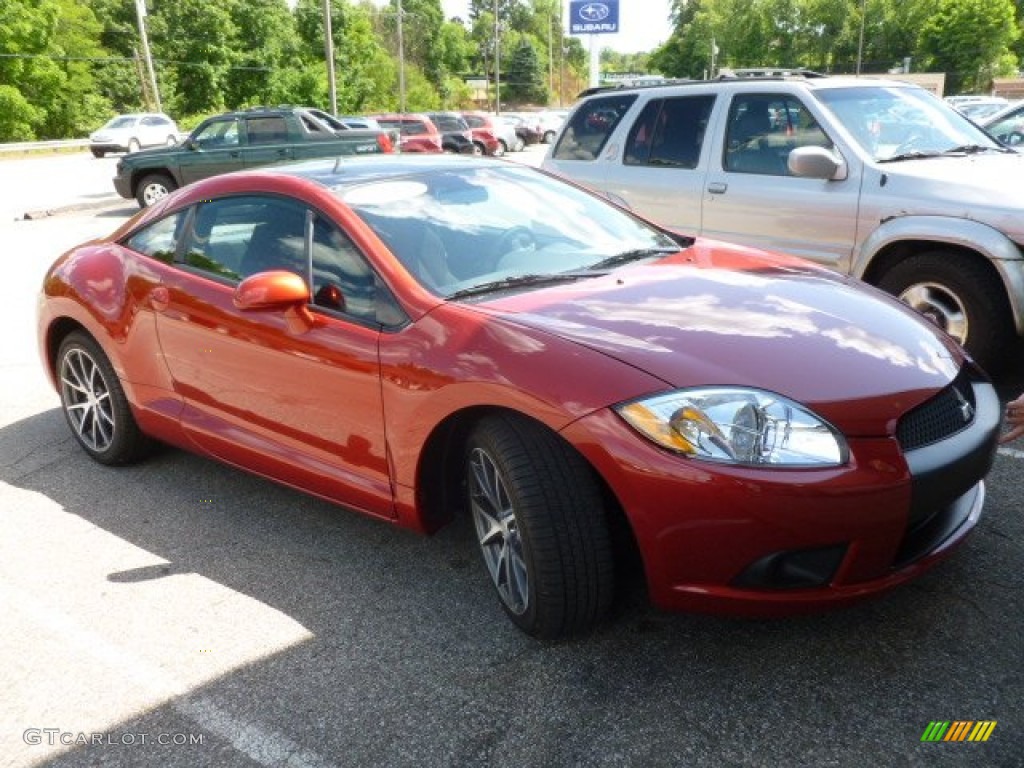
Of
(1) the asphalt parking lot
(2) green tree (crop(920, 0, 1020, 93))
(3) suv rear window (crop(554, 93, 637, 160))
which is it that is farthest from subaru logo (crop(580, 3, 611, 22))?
(2) green tree (crop(920, 0, 1020, 93))

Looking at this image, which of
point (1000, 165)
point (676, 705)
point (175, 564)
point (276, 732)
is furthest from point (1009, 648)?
point (1000, 165)

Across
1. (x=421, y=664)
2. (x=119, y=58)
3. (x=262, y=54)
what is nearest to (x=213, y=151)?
(x=421, y=664)

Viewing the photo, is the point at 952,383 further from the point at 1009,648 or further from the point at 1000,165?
the point at 1000,165

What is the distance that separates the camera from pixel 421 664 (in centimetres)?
264

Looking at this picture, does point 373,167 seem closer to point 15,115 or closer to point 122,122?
point 122,122

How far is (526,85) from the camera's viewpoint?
11369cm

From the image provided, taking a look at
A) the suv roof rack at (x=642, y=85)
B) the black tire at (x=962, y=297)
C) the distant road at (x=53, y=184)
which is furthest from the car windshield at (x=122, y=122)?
the black tire at (x=962, y=297)

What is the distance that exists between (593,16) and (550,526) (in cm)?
3396

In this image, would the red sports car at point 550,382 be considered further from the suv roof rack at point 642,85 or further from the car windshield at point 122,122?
the car windshield at point 122,122

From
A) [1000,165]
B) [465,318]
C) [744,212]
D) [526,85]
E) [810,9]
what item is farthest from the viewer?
[526,85]

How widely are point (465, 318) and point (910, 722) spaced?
166 cm

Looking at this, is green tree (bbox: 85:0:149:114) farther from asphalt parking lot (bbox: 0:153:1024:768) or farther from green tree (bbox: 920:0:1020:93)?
green tree (bbox: 920:0:1020:93)

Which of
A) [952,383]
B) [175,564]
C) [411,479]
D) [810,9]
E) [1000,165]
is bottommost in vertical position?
[175,564]

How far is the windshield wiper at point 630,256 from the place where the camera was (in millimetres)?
3273
